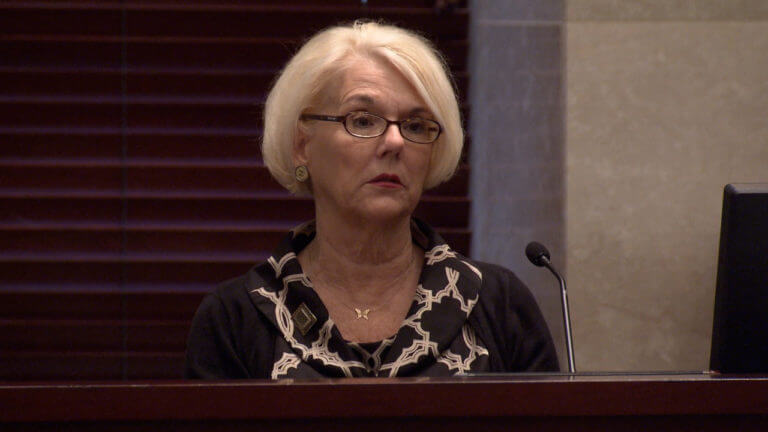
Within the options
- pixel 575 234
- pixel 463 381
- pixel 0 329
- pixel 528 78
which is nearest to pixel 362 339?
pixel 463 381

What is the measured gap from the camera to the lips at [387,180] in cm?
190

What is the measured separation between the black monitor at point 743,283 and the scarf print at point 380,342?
548 mm

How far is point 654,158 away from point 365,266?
104 cm

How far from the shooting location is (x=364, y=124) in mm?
1932

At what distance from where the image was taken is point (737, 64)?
2656mm

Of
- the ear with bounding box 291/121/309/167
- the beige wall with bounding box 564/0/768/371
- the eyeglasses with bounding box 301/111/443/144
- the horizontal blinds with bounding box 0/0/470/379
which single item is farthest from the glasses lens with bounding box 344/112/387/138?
the horizontal blinds with bounding box 0/0/470/379

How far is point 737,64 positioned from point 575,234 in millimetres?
606

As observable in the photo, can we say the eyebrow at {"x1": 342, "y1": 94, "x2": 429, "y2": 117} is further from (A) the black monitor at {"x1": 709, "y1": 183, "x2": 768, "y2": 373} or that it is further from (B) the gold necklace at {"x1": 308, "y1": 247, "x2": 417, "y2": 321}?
(A) the black monitor at {"x1": 709, "y1": 183, "x2": 768, "y2": 373}

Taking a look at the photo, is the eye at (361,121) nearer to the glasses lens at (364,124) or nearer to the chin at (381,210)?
the glasses lens at (364,124)

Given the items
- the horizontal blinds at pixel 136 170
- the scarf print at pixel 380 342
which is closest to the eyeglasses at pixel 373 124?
the scarf print at pixel 380 342

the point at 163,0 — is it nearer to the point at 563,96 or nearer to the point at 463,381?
the point at 563,96

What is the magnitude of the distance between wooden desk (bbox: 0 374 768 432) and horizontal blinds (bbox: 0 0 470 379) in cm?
248

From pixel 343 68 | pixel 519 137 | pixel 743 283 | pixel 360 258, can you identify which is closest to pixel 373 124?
pixel 343 68

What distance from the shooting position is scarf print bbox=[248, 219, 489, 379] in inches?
71.6
